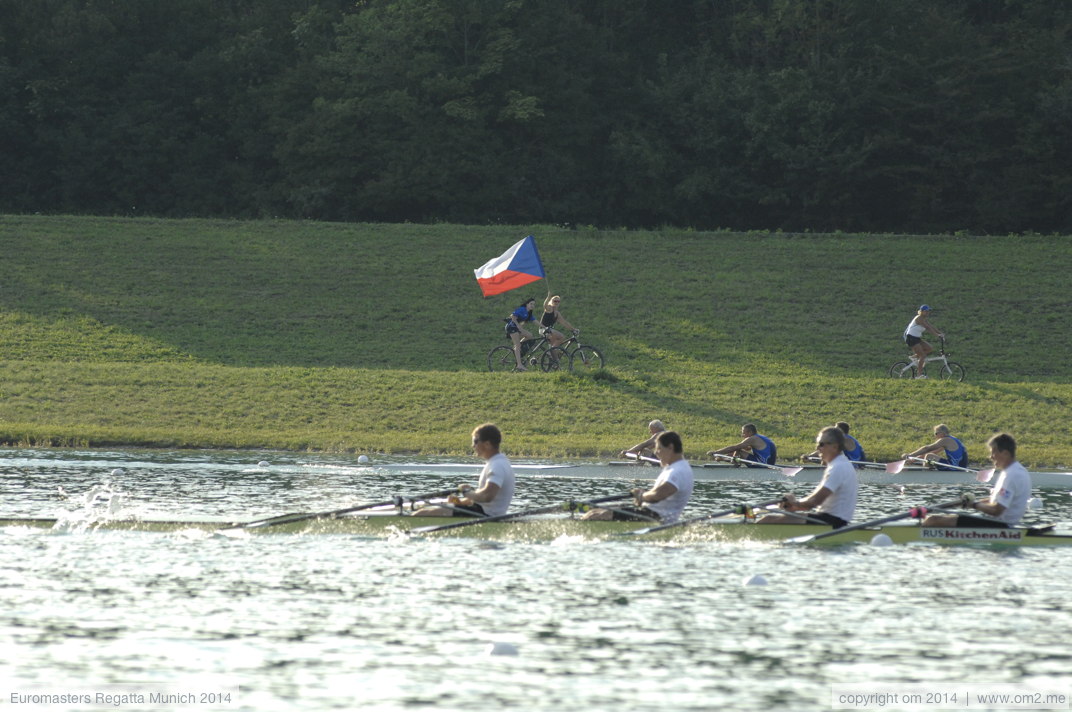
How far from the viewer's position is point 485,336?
3356cm

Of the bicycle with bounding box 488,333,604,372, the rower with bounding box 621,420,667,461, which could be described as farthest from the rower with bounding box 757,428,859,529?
the bicycle with bounding box 488,333,604,372

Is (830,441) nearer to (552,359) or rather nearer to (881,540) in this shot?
(881,540)

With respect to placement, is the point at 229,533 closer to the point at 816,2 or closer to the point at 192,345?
the point at 192,345

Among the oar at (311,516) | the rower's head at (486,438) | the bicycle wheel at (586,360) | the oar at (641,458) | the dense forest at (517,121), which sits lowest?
the oar at (311,516)

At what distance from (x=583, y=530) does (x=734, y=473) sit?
17.2 ft

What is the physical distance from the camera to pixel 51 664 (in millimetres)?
8977

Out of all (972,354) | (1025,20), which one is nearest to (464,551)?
(972,354)

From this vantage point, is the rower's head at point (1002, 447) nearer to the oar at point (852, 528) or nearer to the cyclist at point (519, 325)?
the oar at point (852, 528)

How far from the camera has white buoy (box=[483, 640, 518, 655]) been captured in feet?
31.0

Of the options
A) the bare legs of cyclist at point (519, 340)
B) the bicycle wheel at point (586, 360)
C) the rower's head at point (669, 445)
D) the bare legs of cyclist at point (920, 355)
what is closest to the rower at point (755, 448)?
the rower's head at point (669, 445)

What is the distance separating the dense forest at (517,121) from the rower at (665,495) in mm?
41149

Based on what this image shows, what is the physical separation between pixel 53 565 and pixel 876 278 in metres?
31.6

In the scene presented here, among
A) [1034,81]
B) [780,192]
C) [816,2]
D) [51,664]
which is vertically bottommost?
[51,664]

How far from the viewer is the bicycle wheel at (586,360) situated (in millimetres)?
28736
